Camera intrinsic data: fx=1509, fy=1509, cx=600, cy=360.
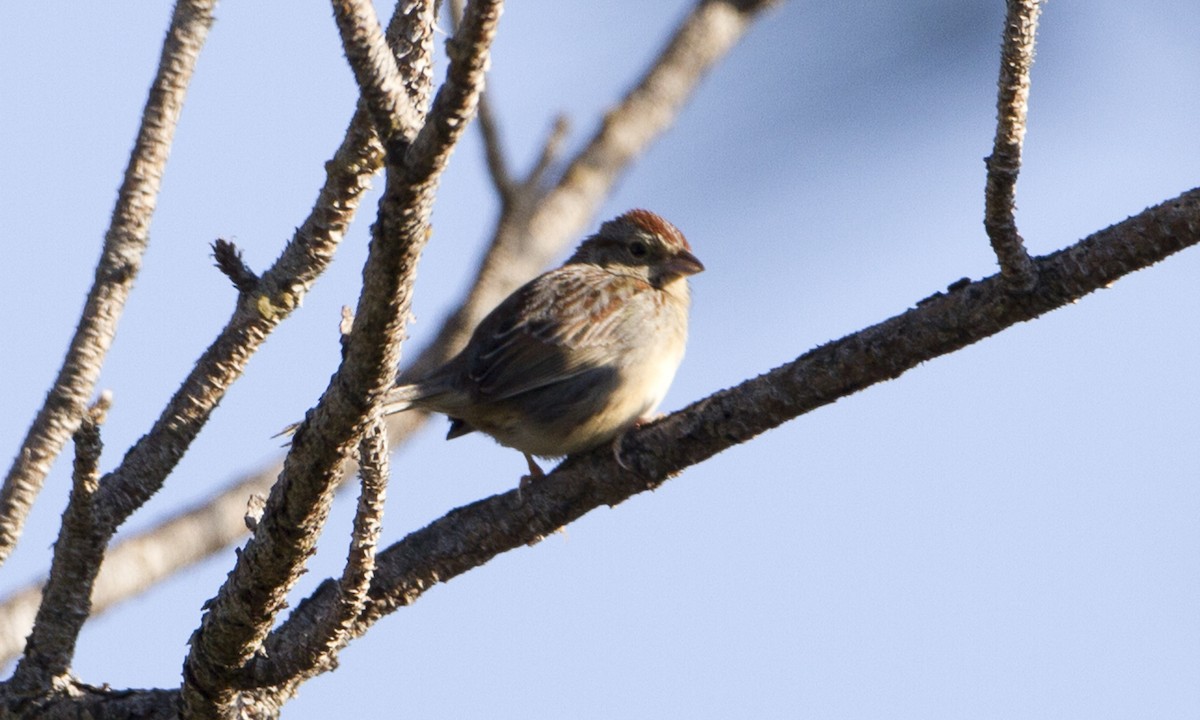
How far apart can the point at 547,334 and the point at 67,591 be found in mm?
2640

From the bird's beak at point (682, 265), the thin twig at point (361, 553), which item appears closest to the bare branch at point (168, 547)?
the thin twig at point (361, 553)

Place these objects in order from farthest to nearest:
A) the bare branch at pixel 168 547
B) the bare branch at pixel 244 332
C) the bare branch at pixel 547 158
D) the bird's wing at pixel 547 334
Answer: the bare branch at pixel 547 158, the bird's wing at pixel 547 334, the bare branch at pixel 168 547, the bare branch at pixel 244 332

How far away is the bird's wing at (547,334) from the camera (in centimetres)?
561

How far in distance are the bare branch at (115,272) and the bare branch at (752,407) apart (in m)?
0.68

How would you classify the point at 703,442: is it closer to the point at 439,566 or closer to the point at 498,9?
the point at 439,566

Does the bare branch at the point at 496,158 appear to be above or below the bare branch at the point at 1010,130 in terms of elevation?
above

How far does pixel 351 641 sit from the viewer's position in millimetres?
3312

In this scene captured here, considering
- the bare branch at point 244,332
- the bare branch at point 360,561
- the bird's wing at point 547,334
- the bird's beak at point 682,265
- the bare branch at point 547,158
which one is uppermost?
the bare branch at point 547,158

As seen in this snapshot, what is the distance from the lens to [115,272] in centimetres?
357

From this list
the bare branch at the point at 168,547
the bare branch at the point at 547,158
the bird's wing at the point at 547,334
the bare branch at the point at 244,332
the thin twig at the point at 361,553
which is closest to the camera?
the thin twig at the point at 361,553

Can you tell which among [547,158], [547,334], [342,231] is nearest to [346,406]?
[342,231]

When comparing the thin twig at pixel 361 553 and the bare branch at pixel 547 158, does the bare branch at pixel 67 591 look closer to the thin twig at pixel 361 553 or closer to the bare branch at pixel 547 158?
the thin twig at pixel 361 553

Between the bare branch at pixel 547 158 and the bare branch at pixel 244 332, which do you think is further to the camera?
the bare branch at pixel 547 158

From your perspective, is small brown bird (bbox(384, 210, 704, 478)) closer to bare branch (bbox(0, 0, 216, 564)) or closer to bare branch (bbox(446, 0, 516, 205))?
bare branch (bbox(446, 0, 516, 205))
